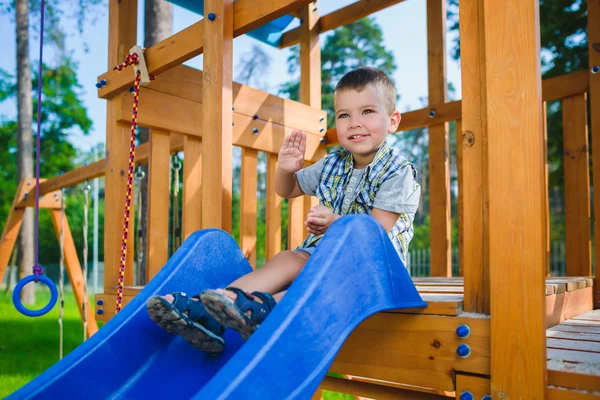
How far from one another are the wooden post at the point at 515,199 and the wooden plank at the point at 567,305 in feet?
1.88

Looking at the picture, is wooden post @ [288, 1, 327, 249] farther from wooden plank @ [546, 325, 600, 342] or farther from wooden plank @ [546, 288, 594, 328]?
wooden plank @ [546, 325, 600, 342]

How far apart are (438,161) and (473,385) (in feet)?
8.00

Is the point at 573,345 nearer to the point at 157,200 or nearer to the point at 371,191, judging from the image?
the point at 371,191

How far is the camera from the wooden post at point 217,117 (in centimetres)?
208

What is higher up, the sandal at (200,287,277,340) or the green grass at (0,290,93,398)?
the sandal at (200,287,277,340)

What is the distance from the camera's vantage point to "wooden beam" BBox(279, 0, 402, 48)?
3.83 meters

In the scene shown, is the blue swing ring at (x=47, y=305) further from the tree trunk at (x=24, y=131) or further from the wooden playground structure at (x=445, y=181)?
the tree trunk at (x=24, y=131)

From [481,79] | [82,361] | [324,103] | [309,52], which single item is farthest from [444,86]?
[324,103]

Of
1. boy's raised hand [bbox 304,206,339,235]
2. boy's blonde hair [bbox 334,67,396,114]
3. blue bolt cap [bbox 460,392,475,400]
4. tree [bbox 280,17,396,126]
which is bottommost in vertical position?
blue bolt cap [bbox 460,392,475,400]

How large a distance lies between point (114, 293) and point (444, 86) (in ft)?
8.59

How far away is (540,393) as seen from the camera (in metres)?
1.28

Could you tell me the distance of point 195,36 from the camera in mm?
2256

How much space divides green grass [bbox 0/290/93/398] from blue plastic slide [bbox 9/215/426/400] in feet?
10.4

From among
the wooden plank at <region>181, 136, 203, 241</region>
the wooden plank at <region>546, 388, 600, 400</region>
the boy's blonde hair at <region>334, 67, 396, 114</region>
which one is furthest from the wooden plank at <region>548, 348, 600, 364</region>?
the wooden plank at <region>181, 136, 203, 241</region>
